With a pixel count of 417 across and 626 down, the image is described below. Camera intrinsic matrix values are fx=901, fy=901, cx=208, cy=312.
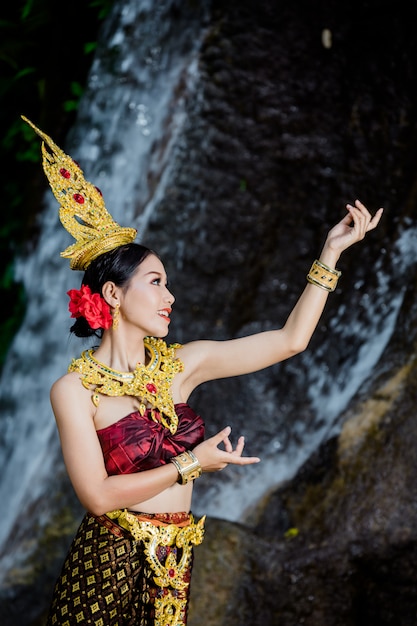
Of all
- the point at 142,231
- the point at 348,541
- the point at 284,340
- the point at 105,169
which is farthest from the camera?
the point at 105,169

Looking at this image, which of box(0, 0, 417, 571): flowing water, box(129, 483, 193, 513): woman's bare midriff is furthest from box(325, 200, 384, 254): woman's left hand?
box(0, 0, 417, 571): flowing water

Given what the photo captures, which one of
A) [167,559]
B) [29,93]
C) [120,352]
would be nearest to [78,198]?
[120,352]

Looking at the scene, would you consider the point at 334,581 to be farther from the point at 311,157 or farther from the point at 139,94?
the point at 139,94

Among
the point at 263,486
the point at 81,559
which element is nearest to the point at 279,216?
the point at 263,486

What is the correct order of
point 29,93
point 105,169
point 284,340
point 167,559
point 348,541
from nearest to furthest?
point 167,559, point 284,340, point 348,541, point 105,169, point 29,93

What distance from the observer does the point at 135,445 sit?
8.22ft

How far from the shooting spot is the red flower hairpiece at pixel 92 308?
8.41ft

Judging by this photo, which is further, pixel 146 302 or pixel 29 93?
pixel 29 93

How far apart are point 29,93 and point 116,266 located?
3846 mm

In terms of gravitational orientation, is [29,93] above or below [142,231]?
above

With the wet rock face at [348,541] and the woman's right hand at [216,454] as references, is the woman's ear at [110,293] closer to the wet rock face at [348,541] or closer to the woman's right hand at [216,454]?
the woman's right hand at [216,454]

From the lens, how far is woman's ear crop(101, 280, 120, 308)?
2602mm

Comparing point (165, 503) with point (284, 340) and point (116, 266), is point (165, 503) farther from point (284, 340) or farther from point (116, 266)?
point (116, 266)

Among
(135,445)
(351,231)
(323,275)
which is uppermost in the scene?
(351,231)
